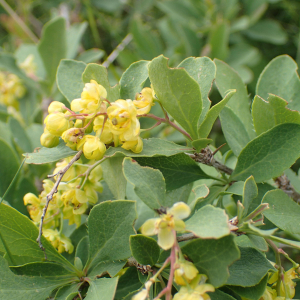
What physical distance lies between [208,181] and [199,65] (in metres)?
0.38

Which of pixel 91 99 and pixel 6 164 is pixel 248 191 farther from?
pixel 6 164

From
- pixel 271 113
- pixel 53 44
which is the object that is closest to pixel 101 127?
pixel 271 113

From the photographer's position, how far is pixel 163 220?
618 millimetres

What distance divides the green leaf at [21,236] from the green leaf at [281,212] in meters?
0.54

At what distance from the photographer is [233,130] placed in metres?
0.96

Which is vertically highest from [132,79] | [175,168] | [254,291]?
[132,79]

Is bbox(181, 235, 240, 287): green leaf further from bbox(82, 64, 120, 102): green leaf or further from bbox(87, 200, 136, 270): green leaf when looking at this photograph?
bbox(82, 64, 120, 102): green leaf

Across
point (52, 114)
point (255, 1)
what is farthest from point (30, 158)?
point (255, 1)

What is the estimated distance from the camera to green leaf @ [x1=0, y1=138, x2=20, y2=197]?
1166mm

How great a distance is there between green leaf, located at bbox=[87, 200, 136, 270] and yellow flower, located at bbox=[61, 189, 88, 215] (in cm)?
12

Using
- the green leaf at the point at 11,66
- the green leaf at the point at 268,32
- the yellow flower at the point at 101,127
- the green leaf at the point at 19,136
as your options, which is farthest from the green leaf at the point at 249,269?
the green leaf at the point at 268,32

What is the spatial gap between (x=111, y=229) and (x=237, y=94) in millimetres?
626

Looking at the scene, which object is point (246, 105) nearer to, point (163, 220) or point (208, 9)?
point (163, 220)

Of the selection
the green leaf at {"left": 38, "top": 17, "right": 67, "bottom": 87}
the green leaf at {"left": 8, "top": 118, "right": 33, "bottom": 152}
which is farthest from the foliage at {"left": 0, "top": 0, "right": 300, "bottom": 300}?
the green leaf at {"left": 38, "top": 17, "right": 67, "bottom": 87}
